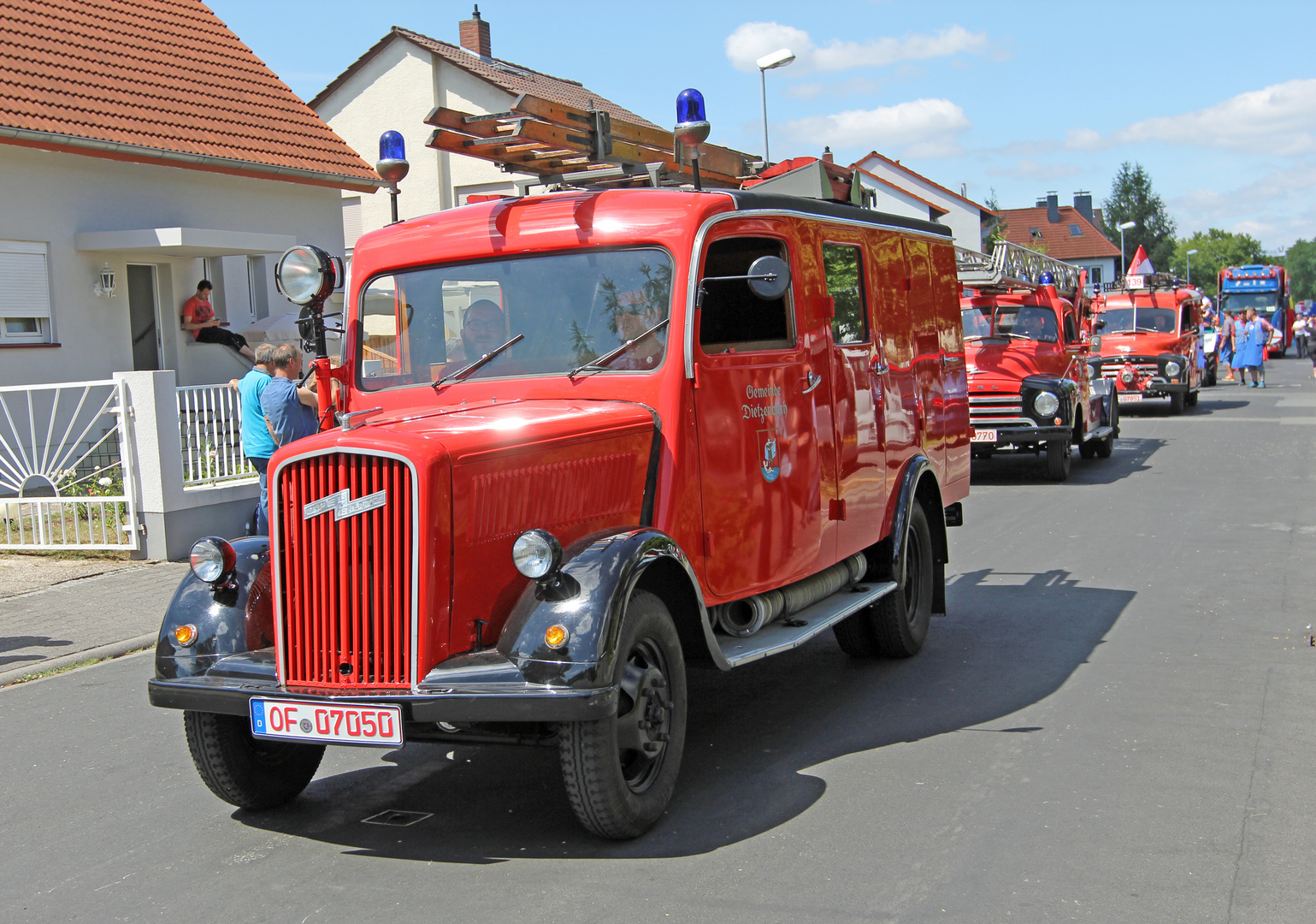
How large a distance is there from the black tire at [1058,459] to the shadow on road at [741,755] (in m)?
7.50

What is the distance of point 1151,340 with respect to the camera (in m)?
25.5

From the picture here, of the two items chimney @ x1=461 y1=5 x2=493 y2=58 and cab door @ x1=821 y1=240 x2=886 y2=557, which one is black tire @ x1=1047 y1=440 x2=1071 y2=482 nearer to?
cab door @ x1=821 y1=240 x2=886 y2=557

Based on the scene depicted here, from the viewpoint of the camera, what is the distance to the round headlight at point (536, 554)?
163 inches

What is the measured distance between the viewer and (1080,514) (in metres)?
12.6

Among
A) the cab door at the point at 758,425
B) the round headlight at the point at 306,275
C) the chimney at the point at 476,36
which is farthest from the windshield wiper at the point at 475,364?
the chimney at the point at 476,36

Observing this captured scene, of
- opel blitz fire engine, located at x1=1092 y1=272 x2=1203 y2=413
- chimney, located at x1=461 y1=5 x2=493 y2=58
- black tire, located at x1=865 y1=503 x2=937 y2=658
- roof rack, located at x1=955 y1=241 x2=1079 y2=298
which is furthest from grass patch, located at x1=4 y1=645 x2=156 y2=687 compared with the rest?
chimney, located at x1=461 y1=5 x2=493 y2=58

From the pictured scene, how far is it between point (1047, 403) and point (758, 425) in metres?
Answer: 10.5

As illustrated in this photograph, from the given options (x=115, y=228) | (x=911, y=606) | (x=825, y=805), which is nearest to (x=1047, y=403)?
(x=911, y=606)

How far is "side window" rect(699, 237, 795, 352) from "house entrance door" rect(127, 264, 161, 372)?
1306 cm

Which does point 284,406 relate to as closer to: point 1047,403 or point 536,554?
point 536,554

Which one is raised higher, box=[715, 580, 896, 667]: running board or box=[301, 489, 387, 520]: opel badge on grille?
box=[301, 489, 387, 520]: opel badge on grille

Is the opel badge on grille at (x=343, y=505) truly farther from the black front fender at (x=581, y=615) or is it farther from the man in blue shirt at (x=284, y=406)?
the man in blue shirt at (x=284, y=406)

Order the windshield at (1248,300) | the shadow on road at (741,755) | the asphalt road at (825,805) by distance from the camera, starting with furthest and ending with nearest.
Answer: the windshield at (1248,300) → the shadow on road at (741,755) → the asphalt road at (825,805)

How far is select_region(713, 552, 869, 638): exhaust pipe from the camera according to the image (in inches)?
218
